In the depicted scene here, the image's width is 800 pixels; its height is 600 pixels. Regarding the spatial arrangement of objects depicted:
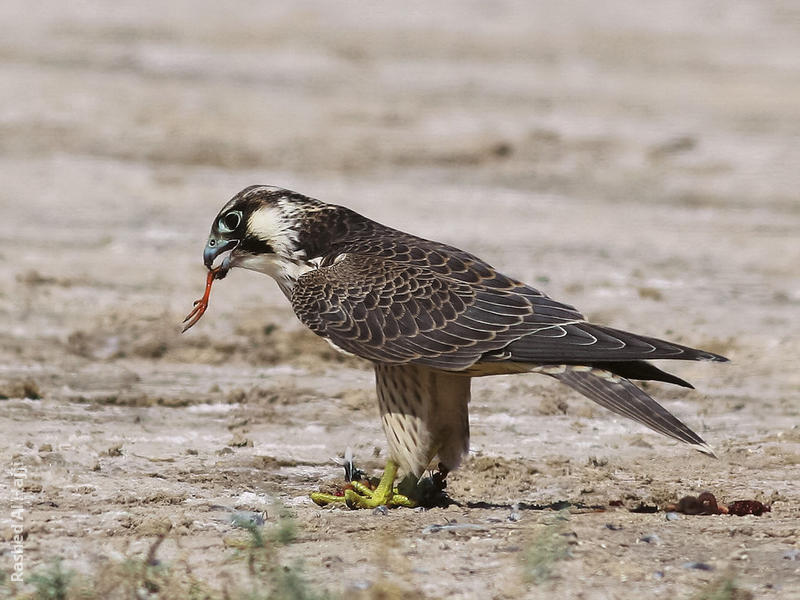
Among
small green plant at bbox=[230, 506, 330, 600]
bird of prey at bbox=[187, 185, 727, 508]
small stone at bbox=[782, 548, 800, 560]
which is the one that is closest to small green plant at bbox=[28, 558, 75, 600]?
small green plant at bbox=[230, 506, 330, 600]

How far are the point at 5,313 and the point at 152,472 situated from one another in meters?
2.82

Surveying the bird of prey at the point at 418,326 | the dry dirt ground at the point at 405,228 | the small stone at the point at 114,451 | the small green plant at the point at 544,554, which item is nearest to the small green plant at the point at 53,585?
the dry dirt ground at the point at 405,228

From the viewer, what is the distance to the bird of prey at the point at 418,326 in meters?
4.95

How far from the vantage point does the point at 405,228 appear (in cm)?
1031

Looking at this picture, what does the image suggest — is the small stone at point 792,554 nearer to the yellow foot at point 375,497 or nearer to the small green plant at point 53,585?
the yellow foot at point 375,497

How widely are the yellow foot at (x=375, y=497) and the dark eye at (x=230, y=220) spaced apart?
3.72 ft

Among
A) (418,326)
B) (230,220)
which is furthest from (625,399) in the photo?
(230,220)

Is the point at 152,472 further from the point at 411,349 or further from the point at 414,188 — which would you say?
the point at 414,188

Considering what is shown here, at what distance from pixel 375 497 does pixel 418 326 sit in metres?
0.72

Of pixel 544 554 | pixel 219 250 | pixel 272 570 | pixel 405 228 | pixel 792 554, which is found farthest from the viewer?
pixel 405 228

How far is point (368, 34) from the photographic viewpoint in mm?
14828

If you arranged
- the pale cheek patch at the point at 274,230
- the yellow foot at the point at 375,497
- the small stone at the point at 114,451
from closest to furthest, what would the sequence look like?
the yellow foot at the point at 375,497, the pale cheek patch at the point at 274,230, the small stone at the point at 114,451

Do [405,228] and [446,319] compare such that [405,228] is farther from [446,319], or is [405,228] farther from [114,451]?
Result: [446,319]

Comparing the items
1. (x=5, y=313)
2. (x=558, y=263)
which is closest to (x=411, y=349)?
(x=5, y=313)
